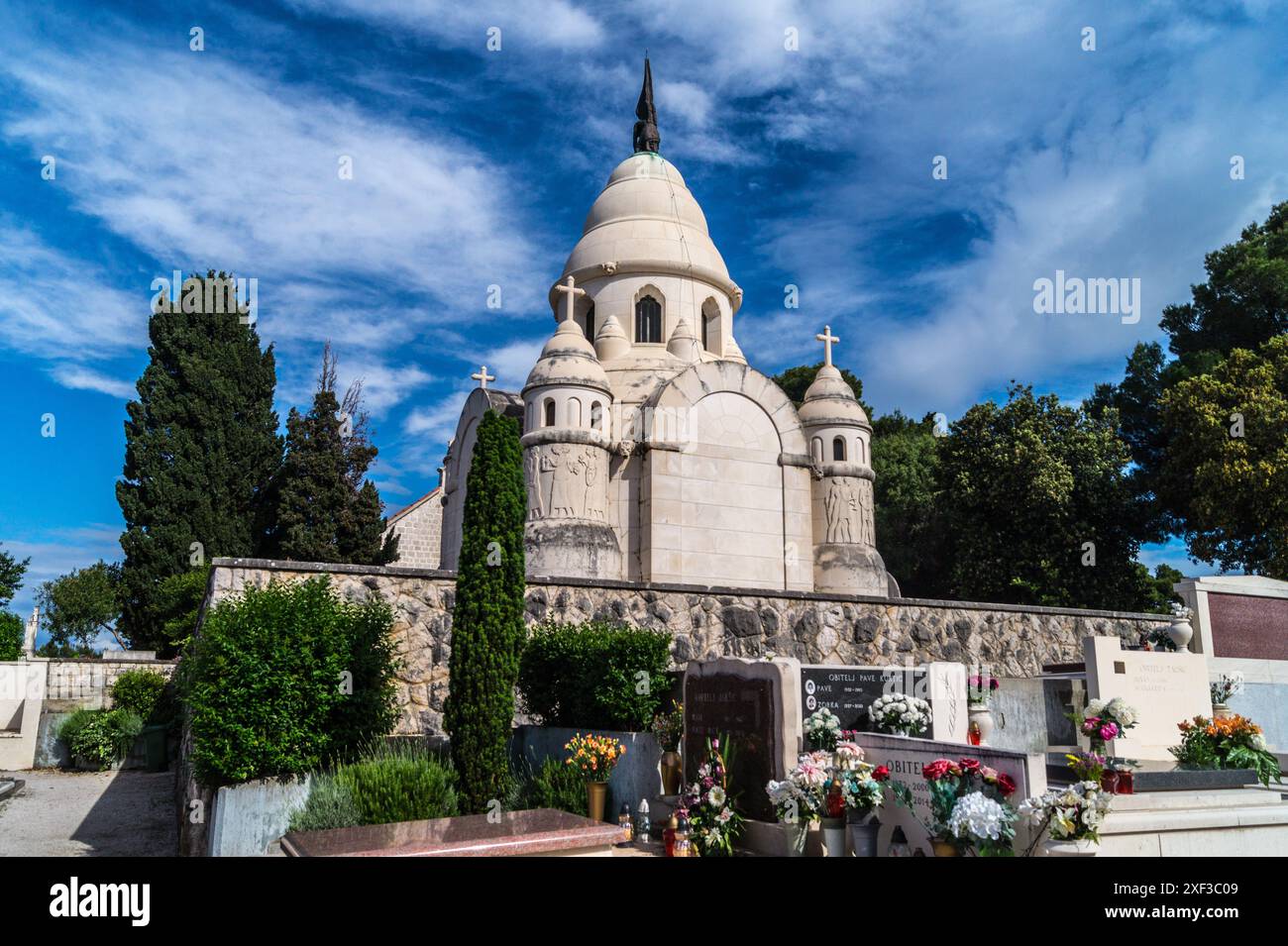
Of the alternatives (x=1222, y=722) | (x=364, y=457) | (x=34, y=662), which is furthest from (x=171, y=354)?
(x=1222, y=722)

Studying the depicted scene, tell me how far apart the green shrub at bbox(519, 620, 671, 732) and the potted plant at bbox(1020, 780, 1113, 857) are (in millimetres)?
4854

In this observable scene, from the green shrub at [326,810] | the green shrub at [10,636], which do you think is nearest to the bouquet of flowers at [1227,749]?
the green shrub at [326,810]

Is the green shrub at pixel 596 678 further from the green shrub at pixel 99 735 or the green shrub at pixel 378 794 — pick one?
the green shrub at pixel 99 735

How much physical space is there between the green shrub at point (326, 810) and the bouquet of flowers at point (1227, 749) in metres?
8.31

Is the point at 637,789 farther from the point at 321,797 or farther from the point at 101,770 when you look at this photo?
the point at 101,770

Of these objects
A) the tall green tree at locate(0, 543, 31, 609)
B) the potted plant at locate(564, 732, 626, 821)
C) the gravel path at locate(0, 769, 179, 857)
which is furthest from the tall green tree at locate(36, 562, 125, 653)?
the potted plant at locate(564, 732, 626, 821)

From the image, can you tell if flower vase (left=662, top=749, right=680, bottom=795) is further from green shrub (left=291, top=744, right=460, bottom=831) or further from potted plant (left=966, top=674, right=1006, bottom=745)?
potted plant (left=966, top=674, right=1006, bottom=745)

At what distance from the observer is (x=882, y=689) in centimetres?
977

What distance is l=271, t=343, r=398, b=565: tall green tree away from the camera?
80.1ft

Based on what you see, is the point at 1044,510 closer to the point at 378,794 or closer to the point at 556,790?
the point at 556,790

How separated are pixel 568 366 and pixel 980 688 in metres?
10.3

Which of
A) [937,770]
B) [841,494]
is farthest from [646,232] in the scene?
[937,770]
